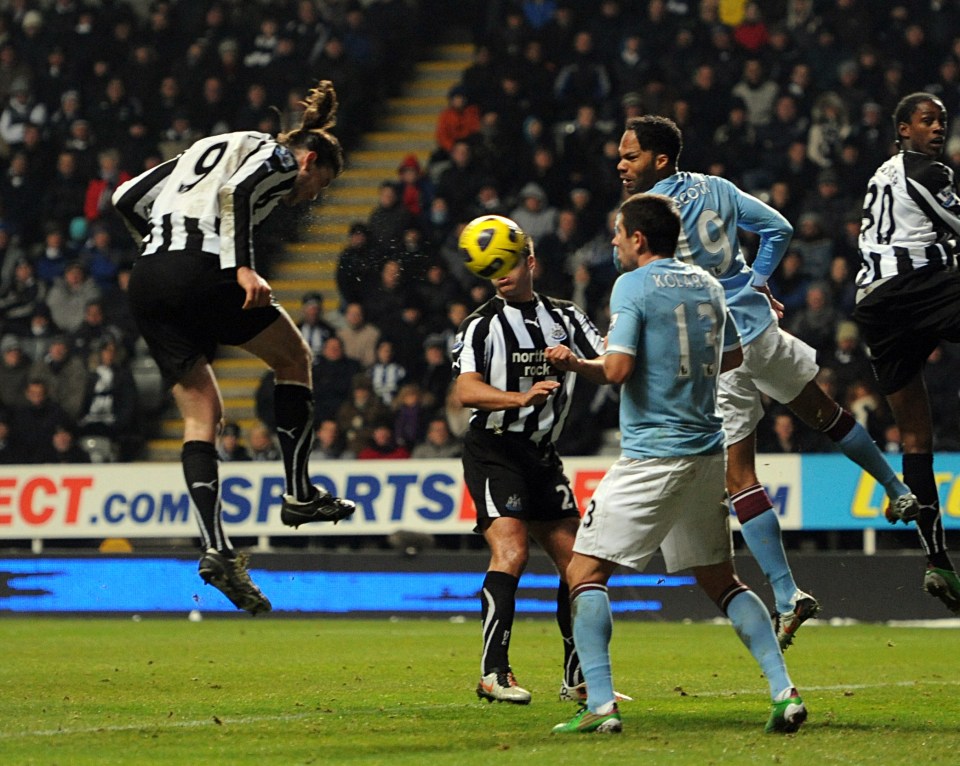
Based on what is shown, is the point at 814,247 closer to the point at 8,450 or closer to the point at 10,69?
the point at 8,450

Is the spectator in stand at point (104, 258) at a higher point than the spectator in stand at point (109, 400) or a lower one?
higher

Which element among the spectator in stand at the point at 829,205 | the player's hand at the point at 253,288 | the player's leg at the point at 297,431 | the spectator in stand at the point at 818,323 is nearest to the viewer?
the player's hand at the point at 253,288

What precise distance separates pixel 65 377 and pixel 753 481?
10.6 metres

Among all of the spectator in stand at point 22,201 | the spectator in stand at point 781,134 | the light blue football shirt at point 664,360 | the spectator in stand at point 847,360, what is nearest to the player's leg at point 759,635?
the light blue football shirt at point 664,360

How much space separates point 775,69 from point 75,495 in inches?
329

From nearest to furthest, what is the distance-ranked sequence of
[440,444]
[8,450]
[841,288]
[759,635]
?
1. [759,635]
2. [440,444]
3. [841,288]
4. [8,450]

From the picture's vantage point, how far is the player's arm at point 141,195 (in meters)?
7.47

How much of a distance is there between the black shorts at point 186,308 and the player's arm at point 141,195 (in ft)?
0.77

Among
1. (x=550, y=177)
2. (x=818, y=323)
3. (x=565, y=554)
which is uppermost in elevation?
(x=565, y=554)

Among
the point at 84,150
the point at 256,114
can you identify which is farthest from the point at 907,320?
the point at 84,150

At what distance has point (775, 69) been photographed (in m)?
17.9

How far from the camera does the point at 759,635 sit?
6.50 metres

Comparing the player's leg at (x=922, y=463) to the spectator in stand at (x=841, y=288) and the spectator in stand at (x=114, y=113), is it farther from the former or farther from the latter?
the spectator in stand at (x=114, y=113)

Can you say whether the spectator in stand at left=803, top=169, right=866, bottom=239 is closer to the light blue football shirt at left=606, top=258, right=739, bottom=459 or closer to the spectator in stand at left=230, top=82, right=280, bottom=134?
the spectator in stand at left=230, top=82, right=280, bottom=134
